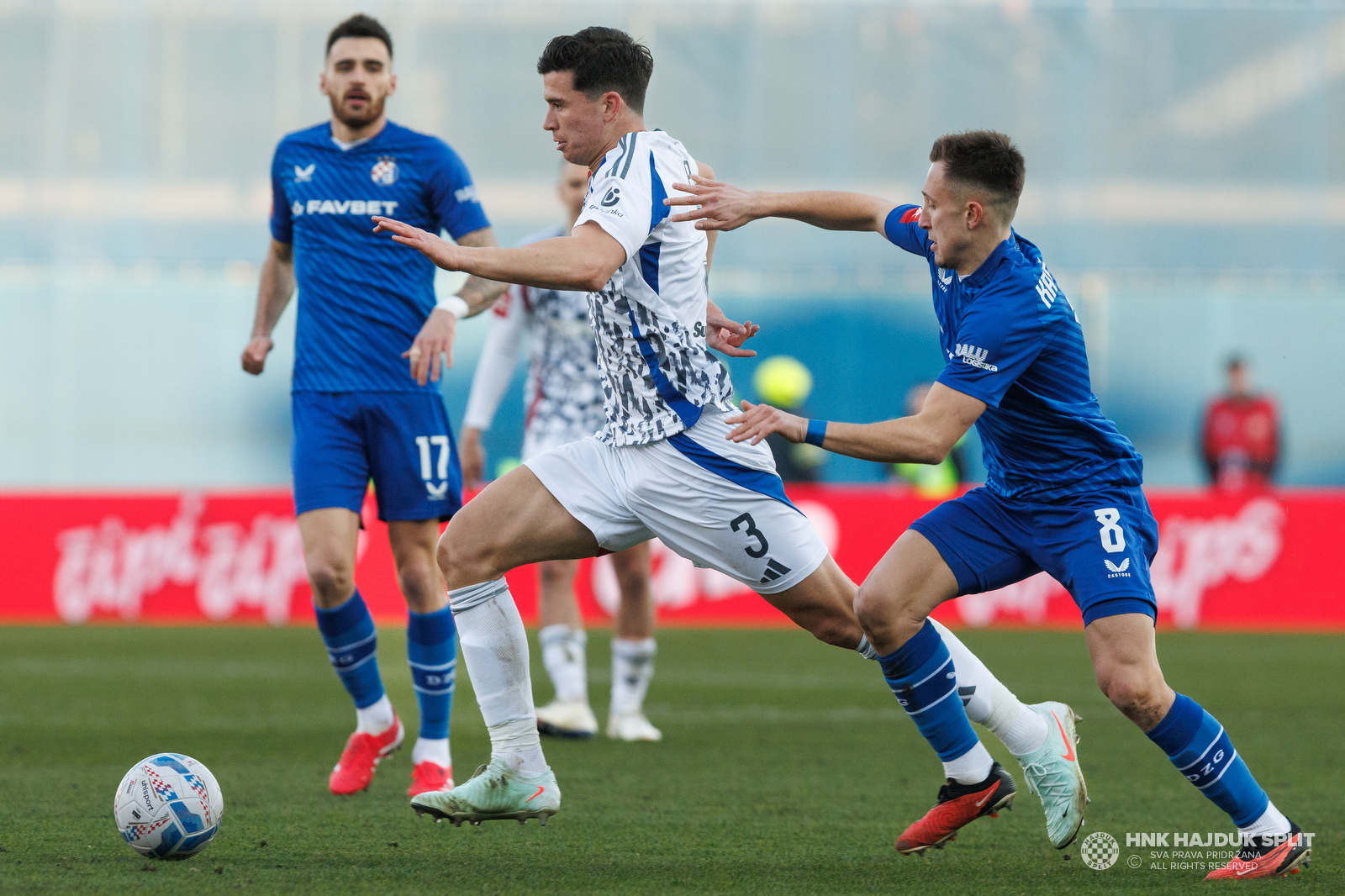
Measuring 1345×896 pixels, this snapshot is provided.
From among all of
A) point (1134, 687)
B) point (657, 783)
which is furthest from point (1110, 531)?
point (657, 783)

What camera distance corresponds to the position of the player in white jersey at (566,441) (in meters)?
7.29

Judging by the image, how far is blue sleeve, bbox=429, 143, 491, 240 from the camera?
5.70m

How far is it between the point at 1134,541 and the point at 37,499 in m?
10.7

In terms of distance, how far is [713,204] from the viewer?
4.41m

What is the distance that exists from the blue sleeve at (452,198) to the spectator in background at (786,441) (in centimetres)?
671

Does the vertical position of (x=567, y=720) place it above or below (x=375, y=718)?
below

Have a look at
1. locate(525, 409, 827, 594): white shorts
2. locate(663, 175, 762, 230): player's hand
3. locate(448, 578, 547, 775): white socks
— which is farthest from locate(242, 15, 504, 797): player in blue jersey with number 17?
locate(663, 175, 762, 230): player's hand

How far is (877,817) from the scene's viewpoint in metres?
5.28

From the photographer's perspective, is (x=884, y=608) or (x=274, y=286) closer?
(x=884, y=608)

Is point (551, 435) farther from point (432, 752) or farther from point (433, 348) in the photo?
point (433, 348)

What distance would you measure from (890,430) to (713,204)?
2.78ft

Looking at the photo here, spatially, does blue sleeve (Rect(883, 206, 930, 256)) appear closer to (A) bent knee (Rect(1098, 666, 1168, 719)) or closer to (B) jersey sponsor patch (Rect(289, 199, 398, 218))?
(A) bent knee (Rect(1098, 666, 1168, 719))

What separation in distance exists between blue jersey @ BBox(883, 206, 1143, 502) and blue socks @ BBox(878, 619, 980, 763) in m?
0.50

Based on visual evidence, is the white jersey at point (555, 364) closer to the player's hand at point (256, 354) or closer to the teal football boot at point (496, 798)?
the player's hand at point (256, 354)
